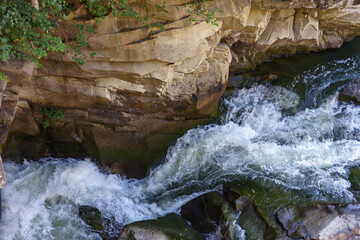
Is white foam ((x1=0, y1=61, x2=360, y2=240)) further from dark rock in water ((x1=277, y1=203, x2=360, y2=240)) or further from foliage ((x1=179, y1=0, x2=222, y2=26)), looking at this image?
foliage ((x1=179, y1=0, x2=222, y2=26))

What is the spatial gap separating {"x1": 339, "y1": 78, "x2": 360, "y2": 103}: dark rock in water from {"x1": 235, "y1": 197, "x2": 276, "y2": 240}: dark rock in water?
4.97 metres

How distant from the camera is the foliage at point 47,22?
521 centimetres

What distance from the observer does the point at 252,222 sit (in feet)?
20.9

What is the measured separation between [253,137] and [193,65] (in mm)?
2400

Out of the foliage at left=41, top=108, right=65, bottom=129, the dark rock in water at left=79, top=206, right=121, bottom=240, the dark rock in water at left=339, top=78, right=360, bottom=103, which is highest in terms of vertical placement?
the dark rock in water at left=339, top=78, right=360, bottom=103

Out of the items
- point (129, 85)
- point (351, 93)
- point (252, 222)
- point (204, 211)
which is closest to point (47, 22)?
point (129, 85)

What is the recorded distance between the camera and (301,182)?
6879 millimetres

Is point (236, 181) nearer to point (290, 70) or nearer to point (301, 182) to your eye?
point (301, 182)

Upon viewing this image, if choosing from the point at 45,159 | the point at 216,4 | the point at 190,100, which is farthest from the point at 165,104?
the point at 45,159

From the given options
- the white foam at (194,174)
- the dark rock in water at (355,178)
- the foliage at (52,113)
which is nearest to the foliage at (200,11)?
the white foam at (194,174)

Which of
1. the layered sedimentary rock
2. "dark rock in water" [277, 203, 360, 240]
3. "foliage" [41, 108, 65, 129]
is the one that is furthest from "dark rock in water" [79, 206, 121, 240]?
"dark rock in water" [277, 203, 360, 240]

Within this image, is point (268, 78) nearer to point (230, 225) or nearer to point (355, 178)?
point (355, 178)

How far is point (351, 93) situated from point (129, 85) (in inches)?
247

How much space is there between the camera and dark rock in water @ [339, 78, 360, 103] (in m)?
9.45
